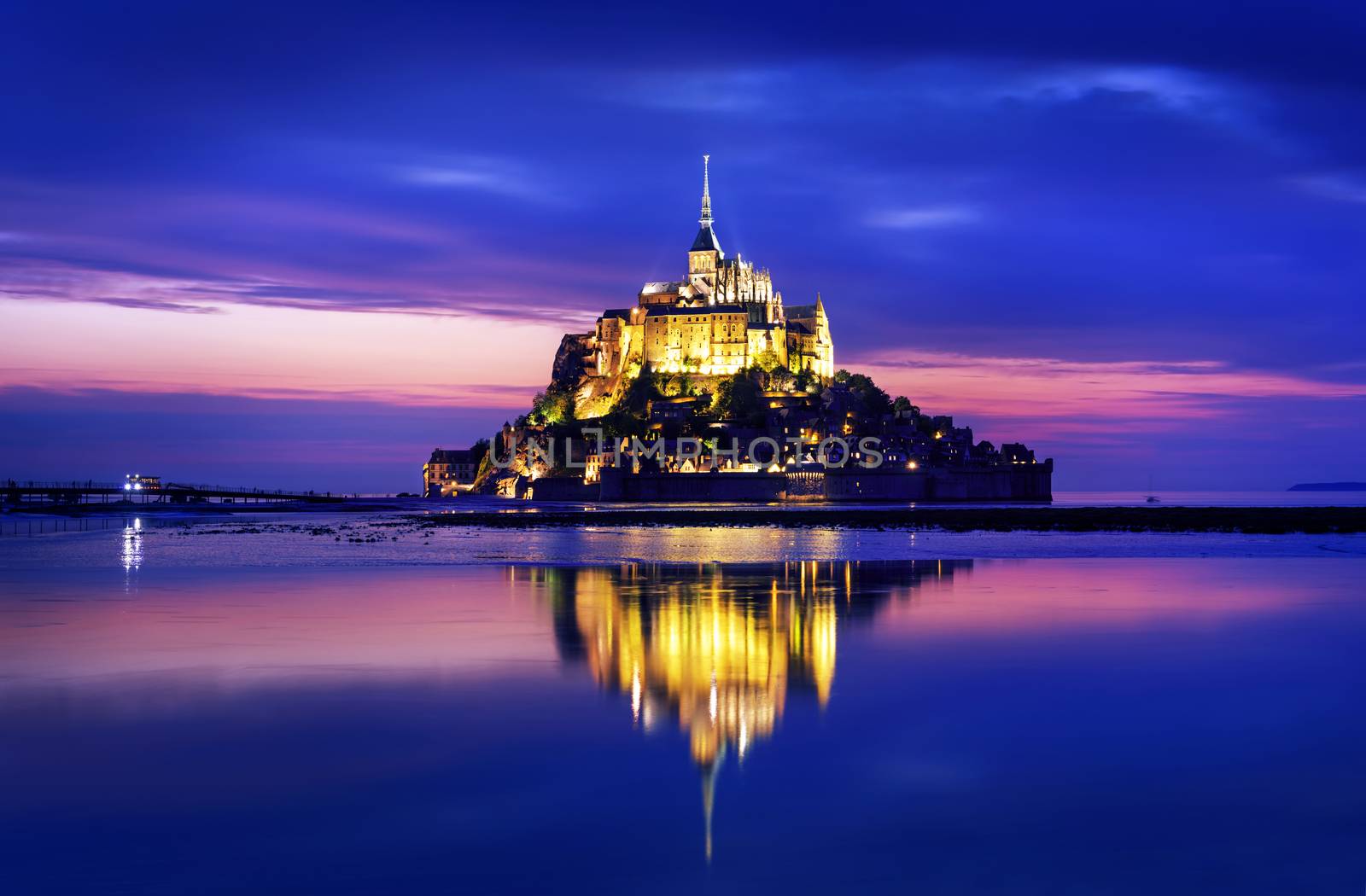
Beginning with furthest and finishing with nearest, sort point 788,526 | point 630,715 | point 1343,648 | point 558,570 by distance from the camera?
1. point 788,526
2. point 558,570
3. point 1343,648
4. point 630,715

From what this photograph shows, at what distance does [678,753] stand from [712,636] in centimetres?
710

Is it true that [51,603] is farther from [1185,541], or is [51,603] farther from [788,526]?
[788,526]

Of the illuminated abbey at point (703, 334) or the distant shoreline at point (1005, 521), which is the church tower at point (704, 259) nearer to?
the illuminated abbey at point (703, 334)

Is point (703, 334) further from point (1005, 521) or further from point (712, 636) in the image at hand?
point (712, 636)

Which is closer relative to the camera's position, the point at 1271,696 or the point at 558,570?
the point at 1271,696

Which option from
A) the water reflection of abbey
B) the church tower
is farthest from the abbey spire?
the water reflection of abbey

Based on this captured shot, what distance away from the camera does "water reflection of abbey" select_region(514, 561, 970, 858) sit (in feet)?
37.2

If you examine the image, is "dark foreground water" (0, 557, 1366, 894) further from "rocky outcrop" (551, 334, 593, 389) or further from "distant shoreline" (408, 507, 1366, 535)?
"rocky outcrop" (551, 334, 593, 389)

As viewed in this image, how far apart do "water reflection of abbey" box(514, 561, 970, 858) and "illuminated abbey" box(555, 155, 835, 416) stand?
356 feet

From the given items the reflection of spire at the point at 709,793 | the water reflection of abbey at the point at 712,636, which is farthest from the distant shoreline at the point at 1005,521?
the reflection of spire at the point at 709,793

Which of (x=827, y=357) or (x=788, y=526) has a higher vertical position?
(x=827, y=357)

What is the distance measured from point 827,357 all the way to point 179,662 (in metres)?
136

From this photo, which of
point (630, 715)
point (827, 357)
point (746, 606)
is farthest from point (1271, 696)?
point (827, 357)

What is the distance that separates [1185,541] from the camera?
4800cm
